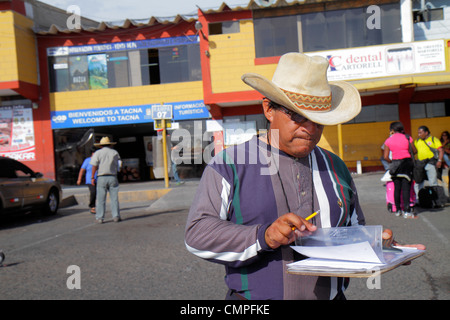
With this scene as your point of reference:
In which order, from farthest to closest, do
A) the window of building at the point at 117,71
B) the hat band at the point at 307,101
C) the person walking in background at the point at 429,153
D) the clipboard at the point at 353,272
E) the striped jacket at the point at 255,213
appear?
the window of building at the point at 117,71 < the person walking in background at the point at 429,153 < the hat band at the point at 307,101 < the striped jacket at the point at 255,213 < the clipboard at the point at 353,272

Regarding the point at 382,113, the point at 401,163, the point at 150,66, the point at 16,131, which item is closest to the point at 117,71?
the point at 150,66

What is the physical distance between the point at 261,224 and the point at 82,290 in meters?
3.43

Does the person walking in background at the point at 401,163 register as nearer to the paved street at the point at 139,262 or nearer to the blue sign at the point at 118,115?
the paved street at the point at 139,262

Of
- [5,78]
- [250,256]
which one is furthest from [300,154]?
[5,78]

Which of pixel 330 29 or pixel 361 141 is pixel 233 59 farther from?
pixel 361 141

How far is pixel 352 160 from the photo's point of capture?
57.1ft

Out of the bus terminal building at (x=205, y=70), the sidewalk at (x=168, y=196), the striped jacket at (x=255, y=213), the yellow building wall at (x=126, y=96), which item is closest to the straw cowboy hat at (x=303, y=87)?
the striped jacket at (x=255, y=213)

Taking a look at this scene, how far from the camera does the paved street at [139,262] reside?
4.25 meters

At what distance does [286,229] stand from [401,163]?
274 inches

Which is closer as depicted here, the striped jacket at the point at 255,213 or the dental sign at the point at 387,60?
the striped jacket at the point at 255,213

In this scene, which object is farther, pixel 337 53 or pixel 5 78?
pixel 5 78

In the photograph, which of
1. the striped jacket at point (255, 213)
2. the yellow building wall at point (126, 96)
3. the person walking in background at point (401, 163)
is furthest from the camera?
the yellow building wall at point (126, 96)

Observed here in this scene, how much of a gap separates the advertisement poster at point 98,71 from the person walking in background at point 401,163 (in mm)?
14424
